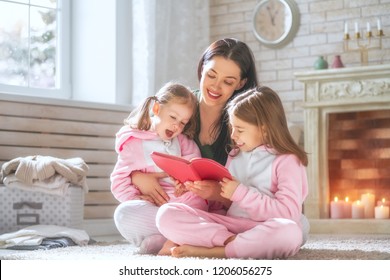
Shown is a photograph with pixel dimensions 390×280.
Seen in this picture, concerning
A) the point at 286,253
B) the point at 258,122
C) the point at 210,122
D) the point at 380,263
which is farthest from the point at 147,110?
the point at 380,263

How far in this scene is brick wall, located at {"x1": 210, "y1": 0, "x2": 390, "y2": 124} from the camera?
14.1 ft

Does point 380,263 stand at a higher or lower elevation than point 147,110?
lower

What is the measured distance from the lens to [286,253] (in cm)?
208

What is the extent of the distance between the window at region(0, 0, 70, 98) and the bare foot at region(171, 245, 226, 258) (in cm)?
217

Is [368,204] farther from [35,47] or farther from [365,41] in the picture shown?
[35,47]

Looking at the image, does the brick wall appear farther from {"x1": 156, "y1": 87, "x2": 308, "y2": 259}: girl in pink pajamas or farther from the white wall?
{"x1": 156, "y1": 87, "x2": 308, "y2": 259}: girl in pink pajamas

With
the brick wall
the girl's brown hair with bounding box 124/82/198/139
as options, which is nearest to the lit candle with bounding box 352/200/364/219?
the brick wall

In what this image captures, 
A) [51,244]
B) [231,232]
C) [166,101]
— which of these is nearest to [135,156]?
[166,101]

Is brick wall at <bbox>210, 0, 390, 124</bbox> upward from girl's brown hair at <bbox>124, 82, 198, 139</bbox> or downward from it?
upward

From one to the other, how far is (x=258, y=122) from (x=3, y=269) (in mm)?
855

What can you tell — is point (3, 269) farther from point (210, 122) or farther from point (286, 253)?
point (210, 122)

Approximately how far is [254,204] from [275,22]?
2674 mm

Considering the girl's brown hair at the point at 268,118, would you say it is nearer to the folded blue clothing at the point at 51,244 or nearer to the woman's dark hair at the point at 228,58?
the woman's dark hair at the point at 228,58

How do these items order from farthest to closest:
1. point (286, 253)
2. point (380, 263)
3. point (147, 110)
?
point (147, 110) < point (286, 253) < point (380, 263)
